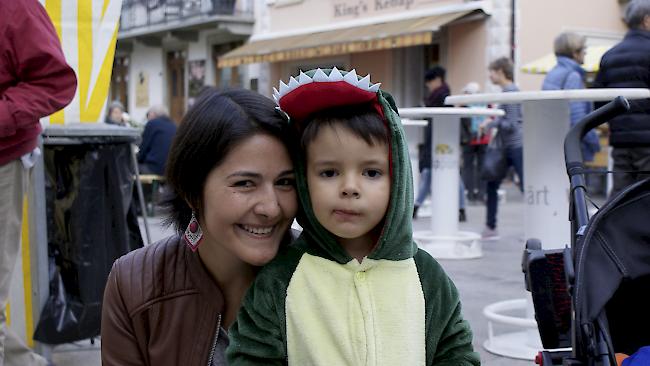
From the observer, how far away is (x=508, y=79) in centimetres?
888

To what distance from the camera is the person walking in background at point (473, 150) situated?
10.9 metres

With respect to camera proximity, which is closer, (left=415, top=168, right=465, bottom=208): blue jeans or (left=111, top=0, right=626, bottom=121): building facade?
(left=415, top=168, right=465, bottom=208): blue jeans

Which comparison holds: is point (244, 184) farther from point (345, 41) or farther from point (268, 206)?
point (345, 41)

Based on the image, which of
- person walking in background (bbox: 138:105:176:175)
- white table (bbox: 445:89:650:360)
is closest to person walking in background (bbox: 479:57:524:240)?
white table (bbox: 445:89:650:360)

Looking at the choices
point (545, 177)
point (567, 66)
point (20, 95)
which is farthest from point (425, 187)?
point (20, 95)

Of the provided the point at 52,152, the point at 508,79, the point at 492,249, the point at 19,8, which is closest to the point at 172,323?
the point at 19,8

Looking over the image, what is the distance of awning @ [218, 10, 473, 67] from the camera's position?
1656 centimetres

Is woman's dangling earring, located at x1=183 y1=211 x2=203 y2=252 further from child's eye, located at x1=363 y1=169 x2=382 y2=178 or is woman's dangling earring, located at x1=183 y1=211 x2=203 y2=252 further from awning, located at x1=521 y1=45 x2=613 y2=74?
awning, located at x1=521 y1=45 x2=613 y2=74

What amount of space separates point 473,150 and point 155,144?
4281mm

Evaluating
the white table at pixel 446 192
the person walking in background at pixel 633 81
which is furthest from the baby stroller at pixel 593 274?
the white table at pixel 446 192

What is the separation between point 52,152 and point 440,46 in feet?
48.6

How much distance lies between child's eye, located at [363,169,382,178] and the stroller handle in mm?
784

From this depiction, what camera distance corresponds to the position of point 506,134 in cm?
834

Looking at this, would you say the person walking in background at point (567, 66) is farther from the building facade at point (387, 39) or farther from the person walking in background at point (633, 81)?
the building facade at point (387, 39)
